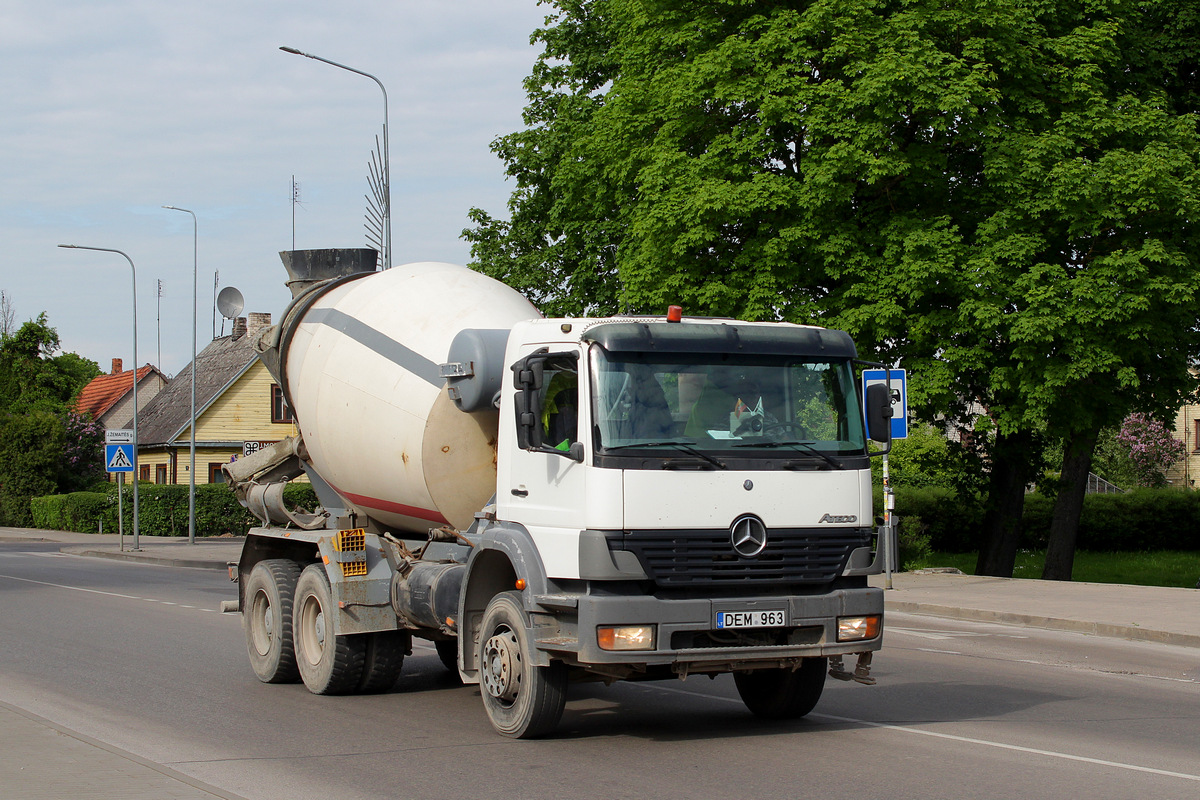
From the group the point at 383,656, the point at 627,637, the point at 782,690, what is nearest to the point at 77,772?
the point at 627,637

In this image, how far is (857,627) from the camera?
8.20 metres

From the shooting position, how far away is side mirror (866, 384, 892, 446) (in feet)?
28.3

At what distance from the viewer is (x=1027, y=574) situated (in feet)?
102

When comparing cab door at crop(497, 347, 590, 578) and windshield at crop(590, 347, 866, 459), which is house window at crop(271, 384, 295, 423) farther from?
windshield at crop(590, 347, 866, 459)

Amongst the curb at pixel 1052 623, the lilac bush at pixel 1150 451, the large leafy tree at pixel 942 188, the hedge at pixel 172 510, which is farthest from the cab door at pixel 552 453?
the lilac bush at pixel 1150 451

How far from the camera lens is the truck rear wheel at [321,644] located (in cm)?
1060

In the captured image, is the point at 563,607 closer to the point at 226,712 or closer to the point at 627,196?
the point at 226,712

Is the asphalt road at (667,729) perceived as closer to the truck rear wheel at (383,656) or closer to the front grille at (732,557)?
the truck rear wheel at (383,656)

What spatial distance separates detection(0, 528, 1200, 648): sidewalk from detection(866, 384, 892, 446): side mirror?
8080 mm

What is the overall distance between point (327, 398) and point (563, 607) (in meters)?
4.35

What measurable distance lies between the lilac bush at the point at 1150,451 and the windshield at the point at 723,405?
4666 centimetres

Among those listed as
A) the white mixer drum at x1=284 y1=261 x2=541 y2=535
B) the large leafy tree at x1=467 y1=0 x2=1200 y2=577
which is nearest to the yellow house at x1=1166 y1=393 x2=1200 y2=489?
the large leafy tree at x1=467 y1=0 x2=1200 y2=577

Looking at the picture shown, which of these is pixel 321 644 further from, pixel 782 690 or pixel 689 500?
pixel 689 500

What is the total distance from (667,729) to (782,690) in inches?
32.5
